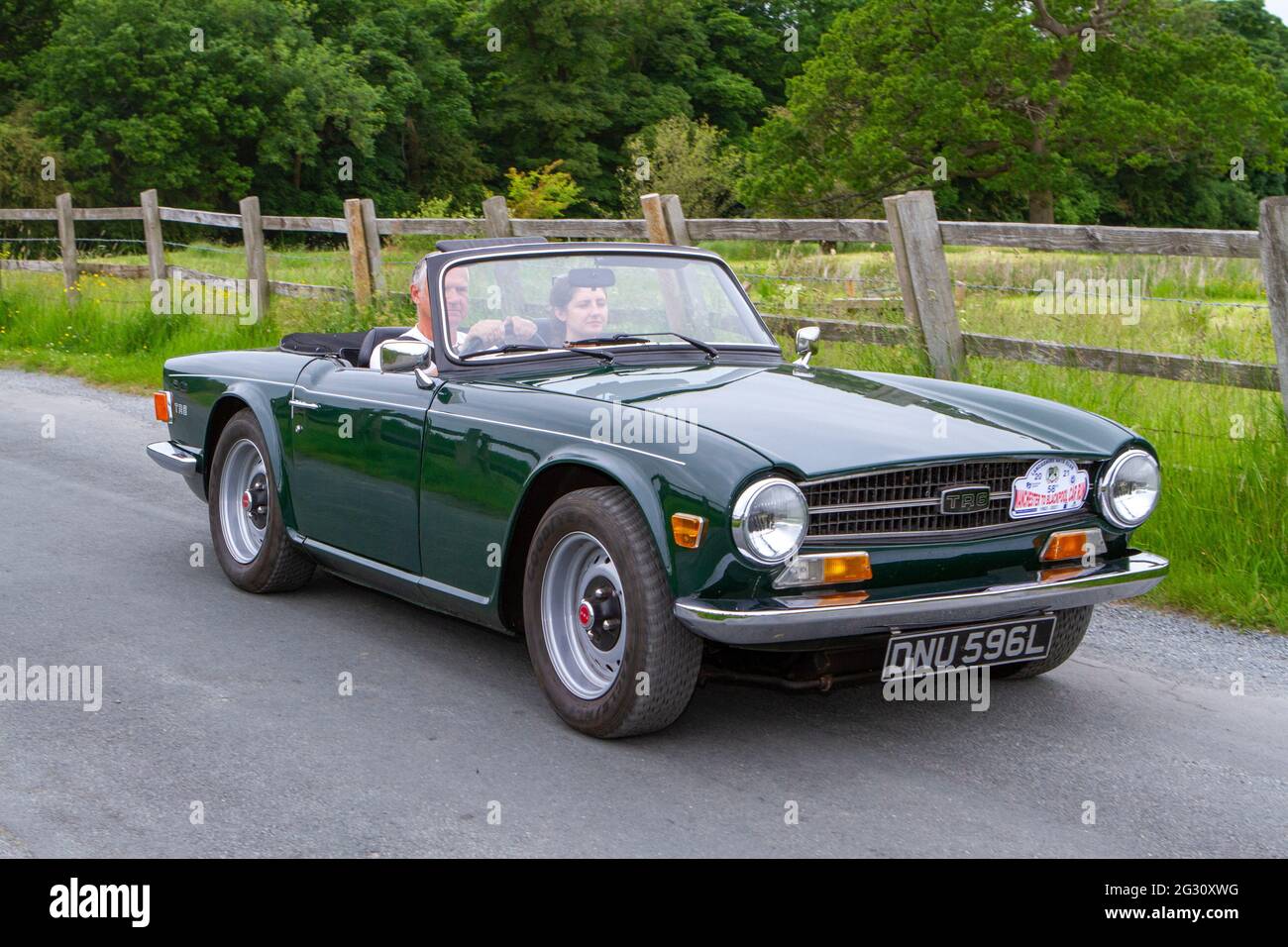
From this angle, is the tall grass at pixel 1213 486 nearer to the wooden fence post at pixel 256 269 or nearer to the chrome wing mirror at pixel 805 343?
the chrome wing mirror at pixel 805 343

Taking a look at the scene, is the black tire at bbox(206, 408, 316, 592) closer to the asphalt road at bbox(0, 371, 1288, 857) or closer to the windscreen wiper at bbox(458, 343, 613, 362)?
the asphalt road at bbox(0, 371, 1288, 857)

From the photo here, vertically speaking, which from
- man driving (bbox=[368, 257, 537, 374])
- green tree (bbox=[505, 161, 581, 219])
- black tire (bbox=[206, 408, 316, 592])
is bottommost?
black tire (bbox=[206, 408, 316, 592])

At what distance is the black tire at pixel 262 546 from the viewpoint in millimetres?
5910

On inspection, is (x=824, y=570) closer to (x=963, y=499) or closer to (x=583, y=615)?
(x=963, y=499)

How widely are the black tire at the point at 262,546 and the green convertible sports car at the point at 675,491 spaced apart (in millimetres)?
79

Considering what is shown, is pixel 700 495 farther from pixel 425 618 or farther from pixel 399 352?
pixel 425 618

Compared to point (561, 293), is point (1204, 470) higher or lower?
lower

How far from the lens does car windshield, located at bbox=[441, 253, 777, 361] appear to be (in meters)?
5.28

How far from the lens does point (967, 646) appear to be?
4.18m

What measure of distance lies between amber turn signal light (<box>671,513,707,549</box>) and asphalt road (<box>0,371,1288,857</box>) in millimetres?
678

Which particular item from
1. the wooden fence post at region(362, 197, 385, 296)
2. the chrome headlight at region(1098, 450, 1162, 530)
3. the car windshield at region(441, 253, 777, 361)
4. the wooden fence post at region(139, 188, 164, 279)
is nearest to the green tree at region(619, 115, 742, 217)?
the wooden fence post at region(139, 188, 164, 279)

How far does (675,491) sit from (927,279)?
4872mm

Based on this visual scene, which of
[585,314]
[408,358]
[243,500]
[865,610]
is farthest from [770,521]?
[243,500]

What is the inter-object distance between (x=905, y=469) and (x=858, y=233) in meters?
5.26
